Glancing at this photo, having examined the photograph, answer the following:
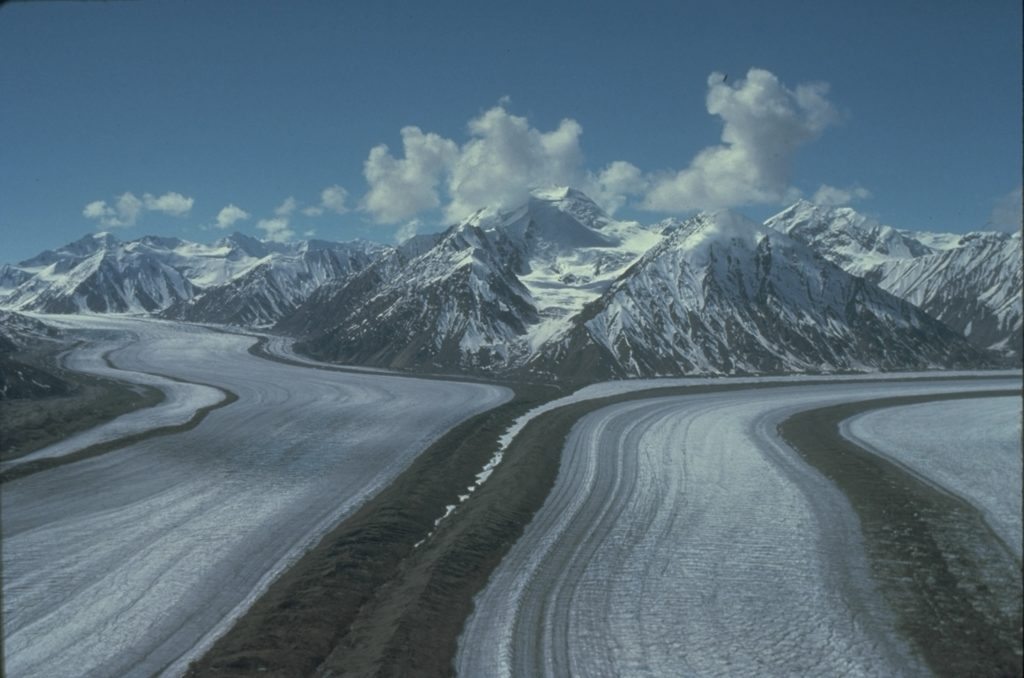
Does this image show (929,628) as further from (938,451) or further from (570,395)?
(570,395)

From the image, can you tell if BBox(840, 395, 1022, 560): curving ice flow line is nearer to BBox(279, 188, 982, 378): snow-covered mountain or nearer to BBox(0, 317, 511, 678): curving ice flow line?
BBox(0, 317, 511, 678): curving ice flow line

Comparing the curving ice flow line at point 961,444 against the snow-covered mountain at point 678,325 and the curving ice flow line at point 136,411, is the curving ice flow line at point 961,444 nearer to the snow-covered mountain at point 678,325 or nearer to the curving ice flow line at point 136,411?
the curving ice flow line at point 136,411

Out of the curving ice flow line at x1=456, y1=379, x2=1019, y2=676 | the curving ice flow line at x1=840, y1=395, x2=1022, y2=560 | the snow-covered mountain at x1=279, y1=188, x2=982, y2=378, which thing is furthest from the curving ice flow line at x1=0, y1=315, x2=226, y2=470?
the curving ice flow line at x1=840, y1=395, x2=1022, y2=560

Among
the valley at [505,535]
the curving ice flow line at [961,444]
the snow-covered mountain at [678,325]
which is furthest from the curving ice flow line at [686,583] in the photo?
the snow-covered mountain at [678,325]

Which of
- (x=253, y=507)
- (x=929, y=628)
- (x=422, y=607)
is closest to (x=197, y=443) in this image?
(x=253, y=507)

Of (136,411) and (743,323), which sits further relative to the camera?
(743,323)

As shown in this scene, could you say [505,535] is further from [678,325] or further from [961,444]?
[678,325]

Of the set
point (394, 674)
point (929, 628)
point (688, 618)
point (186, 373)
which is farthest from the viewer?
point (186, 373)

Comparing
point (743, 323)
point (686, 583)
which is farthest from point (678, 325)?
point (686, 583)
